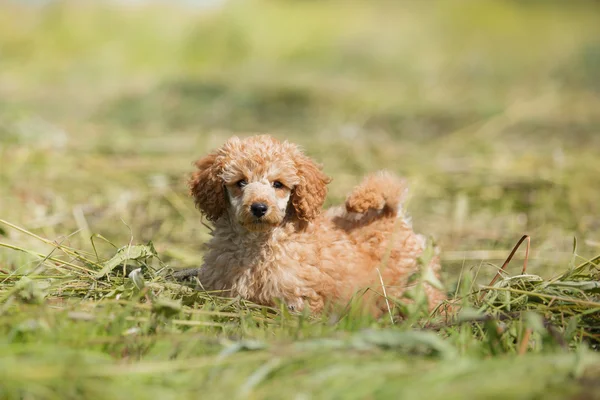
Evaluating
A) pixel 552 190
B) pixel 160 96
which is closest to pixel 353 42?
pixel 160 96

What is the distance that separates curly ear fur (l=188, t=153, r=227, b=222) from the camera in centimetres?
484

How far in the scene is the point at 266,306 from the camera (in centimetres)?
452

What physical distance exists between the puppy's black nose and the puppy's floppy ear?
→ 1.42 feet

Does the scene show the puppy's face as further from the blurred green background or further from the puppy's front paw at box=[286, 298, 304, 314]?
the blurred green background

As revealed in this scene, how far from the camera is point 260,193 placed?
4555 millimetres

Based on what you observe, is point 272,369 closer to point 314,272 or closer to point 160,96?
point 314,272

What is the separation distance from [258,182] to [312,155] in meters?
5.33

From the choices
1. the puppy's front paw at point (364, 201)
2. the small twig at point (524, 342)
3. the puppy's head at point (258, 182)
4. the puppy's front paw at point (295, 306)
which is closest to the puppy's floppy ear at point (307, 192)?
the puppy's head at point (258, 182)

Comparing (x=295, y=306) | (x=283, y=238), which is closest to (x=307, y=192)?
(x=283, y=238)

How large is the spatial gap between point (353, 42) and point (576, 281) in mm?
14664

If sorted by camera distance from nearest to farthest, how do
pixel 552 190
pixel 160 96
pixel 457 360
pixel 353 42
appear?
1. pixel 457 360
2. pixel 552 190
3. pixel 160 96
4. pixel 353 42

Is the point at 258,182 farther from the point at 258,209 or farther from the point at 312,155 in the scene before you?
the point at 312,155

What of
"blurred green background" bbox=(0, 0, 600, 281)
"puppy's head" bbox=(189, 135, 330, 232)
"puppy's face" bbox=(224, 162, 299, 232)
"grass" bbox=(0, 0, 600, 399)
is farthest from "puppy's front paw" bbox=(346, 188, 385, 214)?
"blurred green background" bbox=(0, 0, 600, 281)

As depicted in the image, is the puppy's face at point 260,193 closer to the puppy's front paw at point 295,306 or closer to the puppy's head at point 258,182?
the puppy's head at point 258,182
